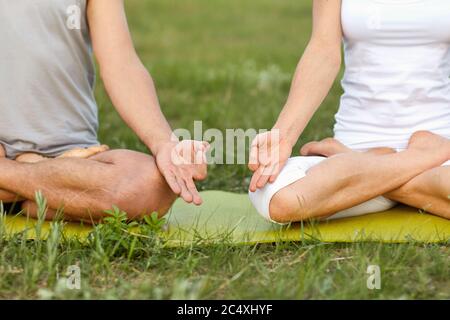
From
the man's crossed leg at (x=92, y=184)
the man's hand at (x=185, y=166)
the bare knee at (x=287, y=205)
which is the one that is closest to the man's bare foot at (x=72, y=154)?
the man's crossed leg at (x=92, y=184)

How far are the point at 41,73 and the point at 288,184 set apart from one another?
1098 millimetres

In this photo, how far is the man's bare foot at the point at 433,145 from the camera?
3.24 m

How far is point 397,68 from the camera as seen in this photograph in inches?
129

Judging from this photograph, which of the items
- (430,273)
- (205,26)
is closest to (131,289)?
(430,273)

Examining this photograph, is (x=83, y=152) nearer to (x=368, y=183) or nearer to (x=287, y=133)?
(x=287, y=133)

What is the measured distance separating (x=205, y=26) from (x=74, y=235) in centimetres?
704

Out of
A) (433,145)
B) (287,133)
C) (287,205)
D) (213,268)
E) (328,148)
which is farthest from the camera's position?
(328,148)

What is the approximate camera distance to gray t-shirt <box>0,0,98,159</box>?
129 inches

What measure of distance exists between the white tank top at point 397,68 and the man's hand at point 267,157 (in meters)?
0.42

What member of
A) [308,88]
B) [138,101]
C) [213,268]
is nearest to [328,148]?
[308,88]

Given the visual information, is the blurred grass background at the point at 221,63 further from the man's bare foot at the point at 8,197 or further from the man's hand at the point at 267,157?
the man's bare foot at the point at 8,197

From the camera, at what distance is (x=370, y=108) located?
11.1ft

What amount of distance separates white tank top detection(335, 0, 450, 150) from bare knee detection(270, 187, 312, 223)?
474mm

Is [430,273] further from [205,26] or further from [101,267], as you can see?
[205,26]
